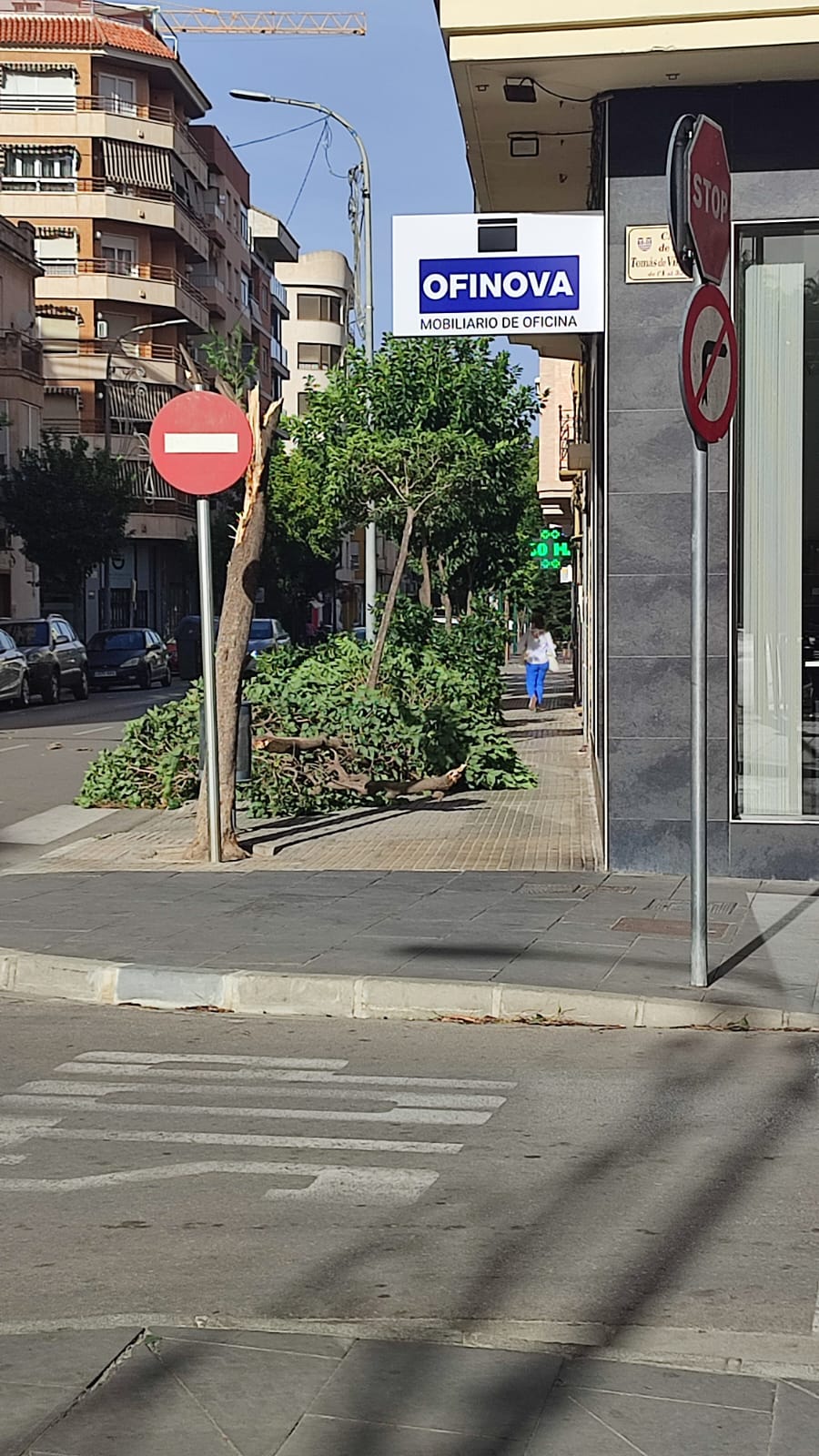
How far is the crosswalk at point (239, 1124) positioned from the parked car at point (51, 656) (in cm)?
3281

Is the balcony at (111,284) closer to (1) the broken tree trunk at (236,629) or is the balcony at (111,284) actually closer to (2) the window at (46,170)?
(2) the window at (46,170)

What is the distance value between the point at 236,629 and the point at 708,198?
5533 millimetres

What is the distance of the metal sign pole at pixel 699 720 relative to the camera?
26.5 ft

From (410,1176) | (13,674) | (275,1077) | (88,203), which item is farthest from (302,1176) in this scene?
(88,203)

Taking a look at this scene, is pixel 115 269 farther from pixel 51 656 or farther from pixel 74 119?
pixel 51 656

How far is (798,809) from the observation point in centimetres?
1157

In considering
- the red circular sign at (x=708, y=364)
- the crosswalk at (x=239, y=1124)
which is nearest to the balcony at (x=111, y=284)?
the red circular sign at (x=708, y=364)

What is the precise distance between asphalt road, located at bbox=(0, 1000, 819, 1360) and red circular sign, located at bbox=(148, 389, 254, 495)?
16.2 feet

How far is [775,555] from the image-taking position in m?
11.7

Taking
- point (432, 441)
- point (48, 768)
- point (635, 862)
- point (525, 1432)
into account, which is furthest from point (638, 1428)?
point (48, 768)

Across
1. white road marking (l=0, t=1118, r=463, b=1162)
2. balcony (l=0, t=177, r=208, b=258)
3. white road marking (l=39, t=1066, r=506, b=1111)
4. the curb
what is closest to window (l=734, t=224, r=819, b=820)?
the curb

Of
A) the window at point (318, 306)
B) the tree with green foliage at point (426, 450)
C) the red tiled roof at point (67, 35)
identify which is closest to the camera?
the tree with green foliage at point (426, 450)

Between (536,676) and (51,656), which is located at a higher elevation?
(51,656)

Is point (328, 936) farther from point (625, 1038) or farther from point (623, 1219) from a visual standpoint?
point (623, 1219)
